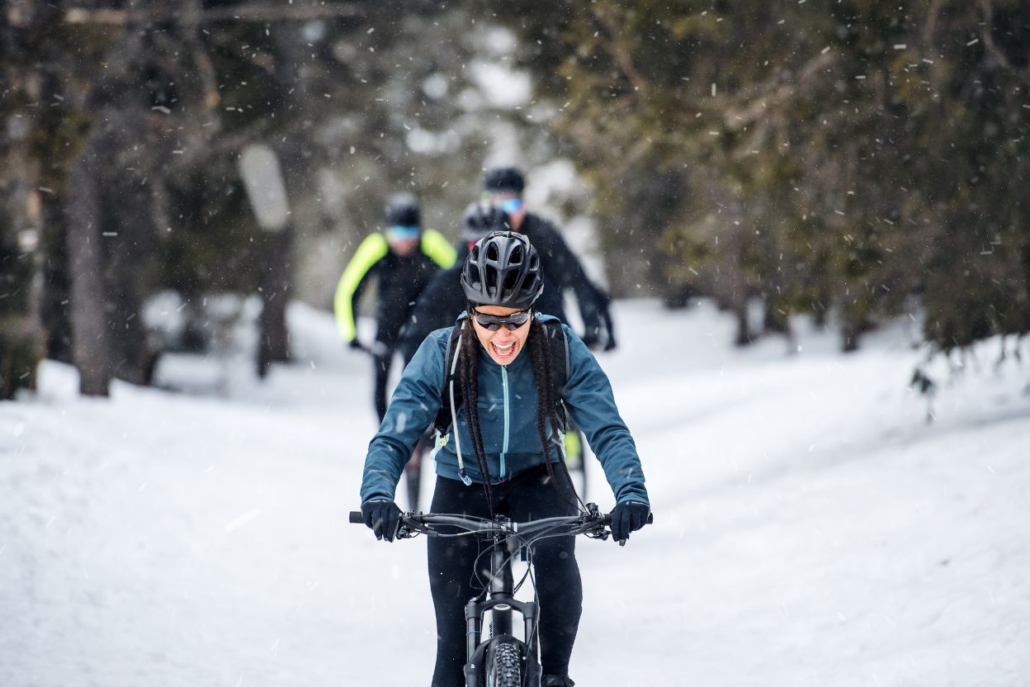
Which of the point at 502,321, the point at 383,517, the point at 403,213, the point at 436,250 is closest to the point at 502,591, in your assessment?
the point at 383,517

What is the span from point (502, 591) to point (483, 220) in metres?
3.69

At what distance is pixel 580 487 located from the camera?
799 centimetres

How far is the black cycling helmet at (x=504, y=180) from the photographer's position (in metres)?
6.86

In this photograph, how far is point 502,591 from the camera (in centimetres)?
346

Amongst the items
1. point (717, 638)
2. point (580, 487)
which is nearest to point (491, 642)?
point (717, 638)

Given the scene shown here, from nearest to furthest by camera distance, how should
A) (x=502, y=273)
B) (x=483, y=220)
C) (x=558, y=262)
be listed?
(x=502, y=273)
(x=483, y=220)
(x=558, y=262)

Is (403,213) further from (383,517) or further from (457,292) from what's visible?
(383,517)

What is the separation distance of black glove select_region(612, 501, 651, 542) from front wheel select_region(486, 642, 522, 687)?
488 millimetres

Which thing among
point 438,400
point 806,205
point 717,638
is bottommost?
point 717,638


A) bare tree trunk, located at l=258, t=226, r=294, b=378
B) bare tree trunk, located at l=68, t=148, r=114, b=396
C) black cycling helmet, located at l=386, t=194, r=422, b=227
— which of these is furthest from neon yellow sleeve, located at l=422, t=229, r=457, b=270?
bare tree trunk, located at l=258, t=226, r=294, b=378

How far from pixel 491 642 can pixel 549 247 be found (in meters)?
4.31

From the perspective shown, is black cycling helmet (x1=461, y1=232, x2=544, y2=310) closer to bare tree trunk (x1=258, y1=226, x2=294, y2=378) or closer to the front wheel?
the front wheel

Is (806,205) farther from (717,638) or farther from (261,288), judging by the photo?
(261,288)

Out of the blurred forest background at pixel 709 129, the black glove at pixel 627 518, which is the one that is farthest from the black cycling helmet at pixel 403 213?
the black glove at pixel 627 518
